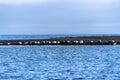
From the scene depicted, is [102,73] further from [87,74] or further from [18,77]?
[18,77]

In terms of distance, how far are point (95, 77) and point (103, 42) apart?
71.6 metres

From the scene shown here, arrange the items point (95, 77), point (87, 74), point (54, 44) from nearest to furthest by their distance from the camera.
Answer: point (95, 77)
point (87, 74)
point (54, 44)

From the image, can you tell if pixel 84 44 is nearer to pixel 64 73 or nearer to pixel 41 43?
pixel 41 43

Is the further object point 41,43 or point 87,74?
point 41,43

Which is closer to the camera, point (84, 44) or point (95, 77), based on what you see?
point (95, 77)

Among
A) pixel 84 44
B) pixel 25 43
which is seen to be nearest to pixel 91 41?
pixel 84 44

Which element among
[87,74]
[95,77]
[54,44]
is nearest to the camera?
[95,77]

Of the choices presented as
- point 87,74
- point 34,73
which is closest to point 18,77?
point 34,73

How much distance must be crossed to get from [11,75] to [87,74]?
7528mm

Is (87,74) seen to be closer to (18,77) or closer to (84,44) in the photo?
(18,77)

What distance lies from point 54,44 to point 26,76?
70.2 m

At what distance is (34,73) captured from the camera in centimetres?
4409

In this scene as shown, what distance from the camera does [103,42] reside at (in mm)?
111375

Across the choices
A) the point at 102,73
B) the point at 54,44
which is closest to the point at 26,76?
the point at 102,73
